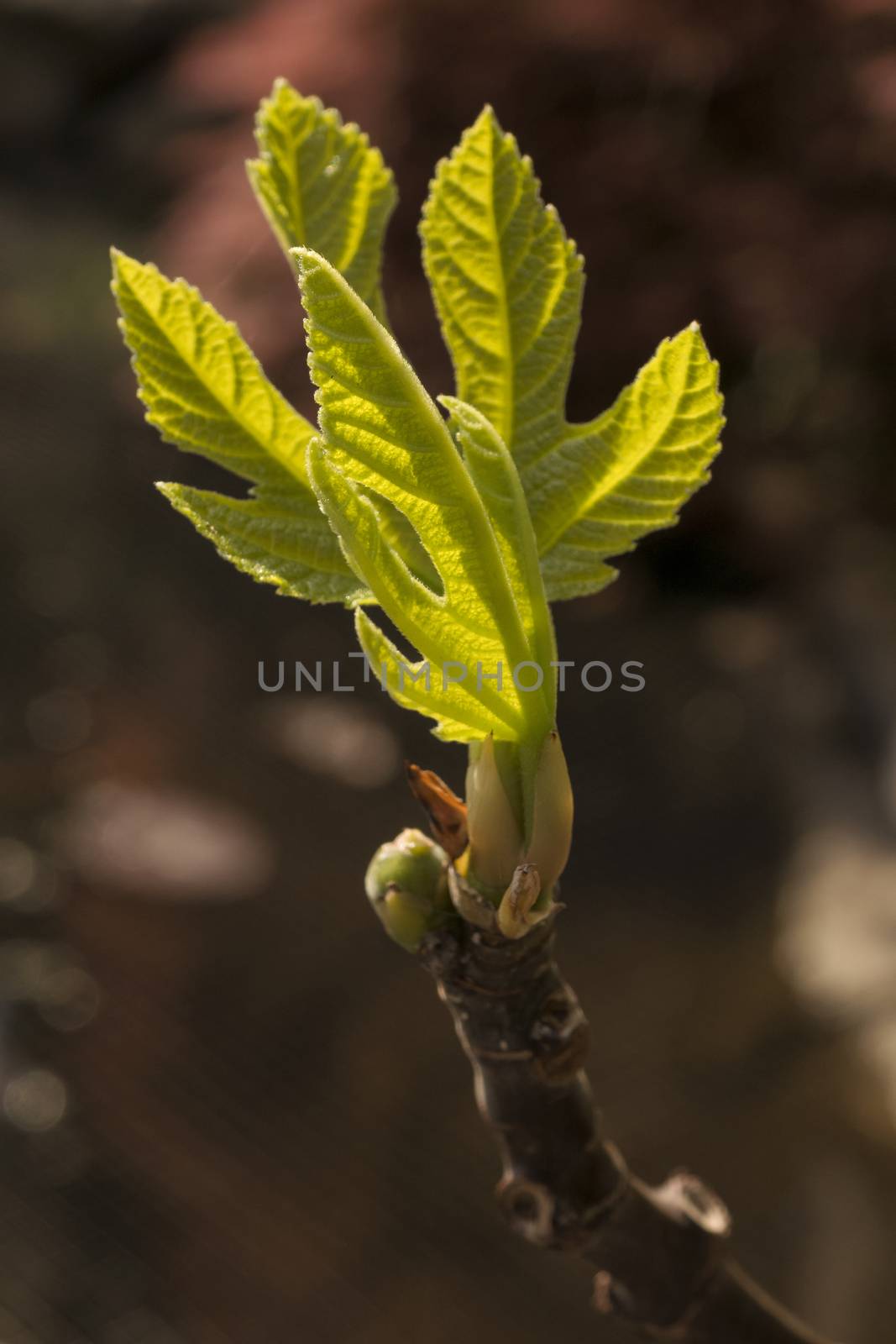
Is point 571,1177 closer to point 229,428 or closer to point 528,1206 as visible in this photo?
point 528,1206

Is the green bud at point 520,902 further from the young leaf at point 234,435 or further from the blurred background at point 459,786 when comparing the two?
the blurred background at point 459,786

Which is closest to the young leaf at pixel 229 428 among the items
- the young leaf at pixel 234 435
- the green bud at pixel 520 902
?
the young leaf at pixel 234 435

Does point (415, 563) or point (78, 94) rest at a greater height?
point (78, 94)

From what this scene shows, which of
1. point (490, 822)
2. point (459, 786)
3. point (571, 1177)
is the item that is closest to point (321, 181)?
point (490, 822)

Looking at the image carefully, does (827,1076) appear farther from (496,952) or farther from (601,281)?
(496,952)

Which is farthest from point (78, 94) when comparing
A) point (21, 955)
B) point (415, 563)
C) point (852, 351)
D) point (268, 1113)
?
point (415, 563)

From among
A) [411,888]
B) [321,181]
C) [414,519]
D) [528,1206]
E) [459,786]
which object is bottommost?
[459,786]
